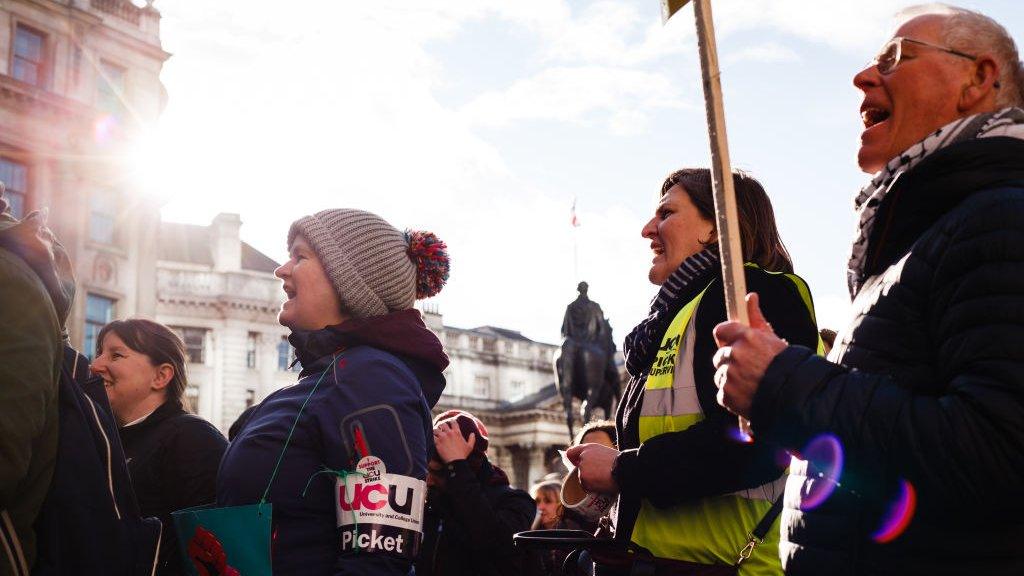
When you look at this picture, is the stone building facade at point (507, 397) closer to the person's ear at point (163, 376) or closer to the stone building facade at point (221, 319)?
the stone building facade at point (221, 319)

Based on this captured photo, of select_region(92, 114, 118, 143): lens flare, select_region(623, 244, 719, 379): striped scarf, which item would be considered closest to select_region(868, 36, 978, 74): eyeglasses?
select_region(623, 244, 719, 379): striped scarf

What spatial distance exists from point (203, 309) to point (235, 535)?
48.6 metres

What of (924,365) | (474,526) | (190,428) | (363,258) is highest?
(363,258)

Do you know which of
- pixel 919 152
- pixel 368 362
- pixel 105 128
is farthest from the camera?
pixel 105 128

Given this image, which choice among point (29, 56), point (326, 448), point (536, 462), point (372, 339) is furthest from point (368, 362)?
point (536, 462)

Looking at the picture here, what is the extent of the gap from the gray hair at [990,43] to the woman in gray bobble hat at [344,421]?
1.68 m

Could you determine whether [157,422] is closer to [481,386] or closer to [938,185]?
[938,185]

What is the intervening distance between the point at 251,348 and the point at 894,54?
165 ft

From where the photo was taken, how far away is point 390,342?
3270 mm

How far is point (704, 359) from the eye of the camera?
2.89 meters

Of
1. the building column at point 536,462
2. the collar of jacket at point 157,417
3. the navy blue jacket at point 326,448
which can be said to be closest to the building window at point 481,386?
the building column at point 536,462

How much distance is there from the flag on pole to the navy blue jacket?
1418 millimetres

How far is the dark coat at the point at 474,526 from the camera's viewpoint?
4.65m

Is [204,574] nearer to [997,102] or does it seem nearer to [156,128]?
[997,102]
